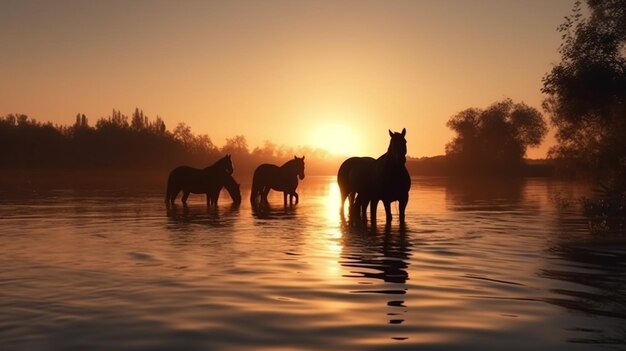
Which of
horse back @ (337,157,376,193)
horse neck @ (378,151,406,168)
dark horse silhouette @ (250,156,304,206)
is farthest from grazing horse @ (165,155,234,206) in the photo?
horse neck @ (378,151,406,168)

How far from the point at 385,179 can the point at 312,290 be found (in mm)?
9533

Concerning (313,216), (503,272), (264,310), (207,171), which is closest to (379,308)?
(264,310)

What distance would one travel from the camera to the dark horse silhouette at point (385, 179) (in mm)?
15672

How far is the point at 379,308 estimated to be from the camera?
6.21 meters

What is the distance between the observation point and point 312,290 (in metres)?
7.22

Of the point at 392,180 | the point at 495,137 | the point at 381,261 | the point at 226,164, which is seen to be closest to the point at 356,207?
the point at 392,180

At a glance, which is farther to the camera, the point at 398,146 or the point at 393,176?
the point at 393,176

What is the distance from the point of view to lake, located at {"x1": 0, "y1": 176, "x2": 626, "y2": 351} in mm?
5137

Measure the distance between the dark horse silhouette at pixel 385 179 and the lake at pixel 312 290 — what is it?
7.73ft

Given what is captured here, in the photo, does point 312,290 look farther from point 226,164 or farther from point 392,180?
point 226,164

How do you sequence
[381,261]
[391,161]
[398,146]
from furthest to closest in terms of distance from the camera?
1. [391,161]
2. [398,146]
3. [381,261]

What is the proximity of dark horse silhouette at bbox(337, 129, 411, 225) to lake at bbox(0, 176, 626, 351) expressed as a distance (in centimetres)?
236

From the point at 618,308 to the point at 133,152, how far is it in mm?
105089

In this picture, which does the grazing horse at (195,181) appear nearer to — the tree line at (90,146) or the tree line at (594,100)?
the tree line at (594,100)
